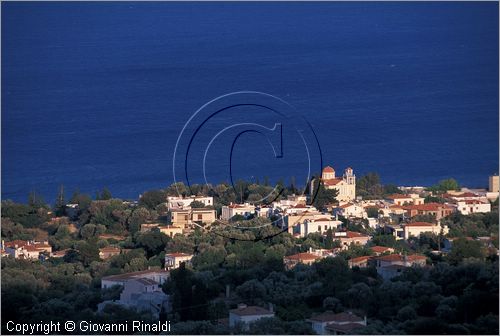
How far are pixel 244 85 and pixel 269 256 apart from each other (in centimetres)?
2094

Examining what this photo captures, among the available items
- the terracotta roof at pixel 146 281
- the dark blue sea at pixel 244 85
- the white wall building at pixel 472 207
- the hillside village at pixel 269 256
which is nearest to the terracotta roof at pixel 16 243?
the hillside village at pixel 269 256

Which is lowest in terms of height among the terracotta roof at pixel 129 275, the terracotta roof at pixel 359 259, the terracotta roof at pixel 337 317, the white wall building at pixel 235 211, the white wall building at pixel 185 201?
the terracotta roof at pixel 337 317

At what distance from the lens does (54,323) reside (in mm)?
12242

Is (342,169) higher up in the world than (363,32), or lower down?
lower down

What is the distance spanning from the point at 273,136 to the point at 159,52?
16518mm

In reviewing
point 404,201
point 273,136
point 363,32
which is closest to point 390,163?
point 273,136

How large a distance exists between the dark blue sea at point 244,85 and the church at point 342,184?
341 centimetres

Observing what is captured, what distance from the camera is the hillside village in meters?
12.7

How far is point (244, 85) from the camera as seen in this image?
36281 millimetres

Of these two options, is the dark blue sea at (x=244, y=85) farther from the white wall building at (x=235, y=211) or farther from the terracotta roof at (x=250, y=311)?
the terracotta roof at (x=250, y=311)

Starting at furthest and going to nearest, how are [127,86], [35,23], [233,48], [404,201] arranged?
1. [35,23]
2. [233,48]
3. [127,86]
4. [404,201]

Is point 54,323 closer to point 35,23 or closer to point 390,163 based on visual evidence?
point 390,163

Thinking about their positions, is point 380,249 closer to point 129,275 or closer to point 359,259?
point 359,259

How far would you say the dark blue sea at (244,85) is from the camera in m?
26.9
